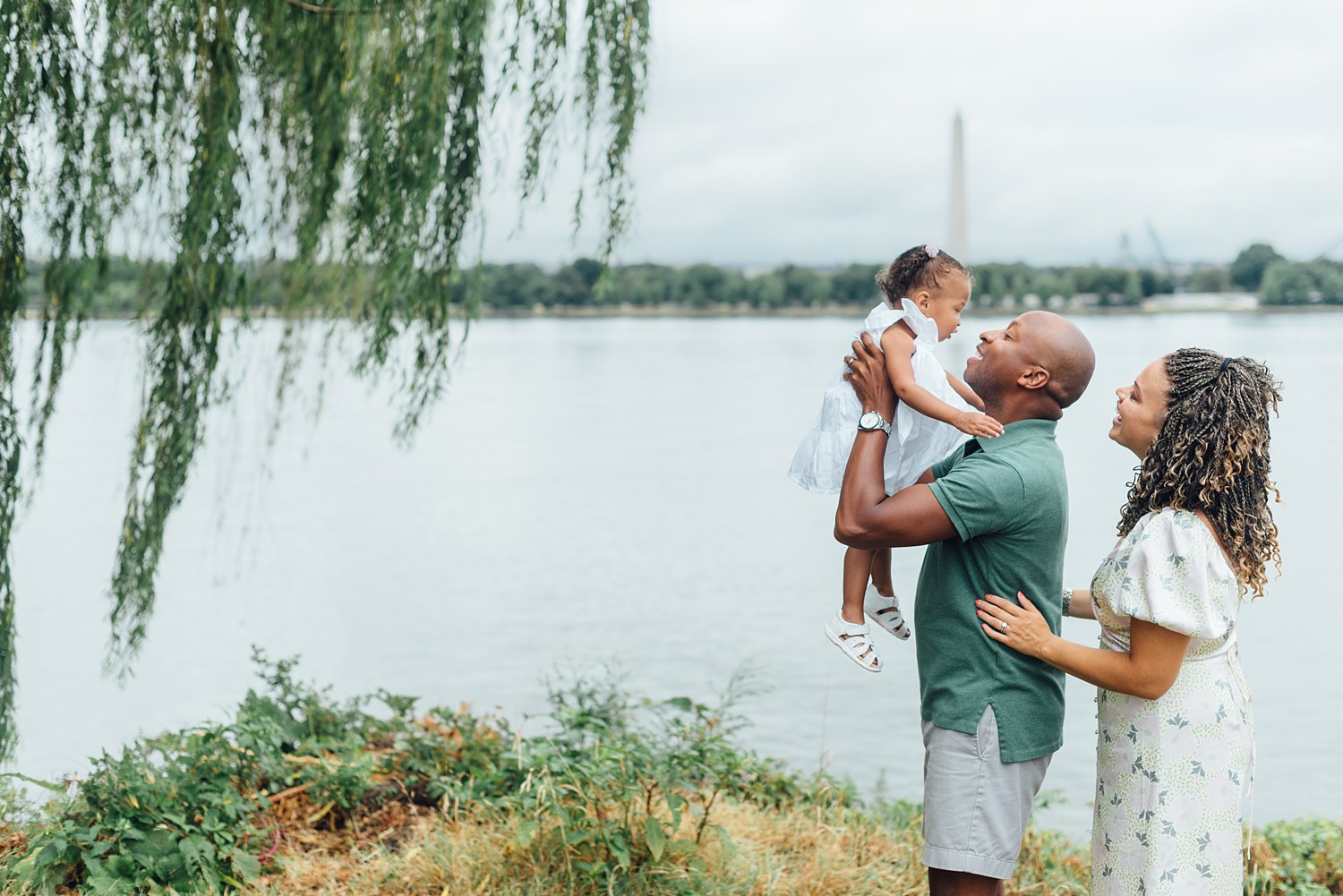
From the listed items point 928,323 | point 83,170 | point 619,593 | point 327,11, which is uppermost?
point 327,11

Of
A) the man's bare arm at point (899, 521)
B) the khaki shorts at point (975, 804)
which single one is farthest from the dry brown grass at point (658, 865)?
the man's bare arm at point (899, 521)

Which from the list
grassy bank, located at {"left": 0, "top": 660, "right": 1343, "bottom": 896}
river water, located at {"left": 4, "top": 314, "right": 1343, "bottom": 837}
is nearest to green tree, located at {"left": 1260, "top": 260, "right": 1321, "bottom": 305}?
river water, located at {"left": 4, "top": 314, "right": 1343, "bottom": 837}

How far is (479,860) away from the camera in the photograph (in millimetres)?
3451

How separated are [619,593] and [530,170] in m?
8.83

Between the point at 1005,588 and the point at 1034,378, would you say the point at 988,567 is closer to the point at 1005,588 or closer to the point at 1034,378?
the point at 1005,588

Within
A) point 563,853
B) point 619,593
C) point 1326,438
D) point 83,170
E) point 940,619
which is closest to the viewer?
point 940,619

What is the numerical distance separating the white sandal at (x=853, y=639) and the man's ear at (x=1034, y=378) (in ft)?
1.94

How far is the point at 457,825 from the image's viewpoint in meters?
3.82

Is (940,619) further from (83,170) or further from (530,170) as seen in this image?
(83,170)

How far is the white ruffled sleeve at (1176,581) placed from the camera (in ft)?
7.17

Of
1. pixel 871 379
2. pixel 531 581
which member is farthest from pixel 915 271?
pixel 531 581

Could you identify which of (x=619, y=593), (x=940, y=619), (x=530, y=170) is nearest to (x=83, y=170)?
(x=530, y=170)

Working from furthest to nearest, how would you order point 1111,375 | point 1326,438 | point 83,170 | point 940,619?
point 1111,375 < point 1326,438 < point 83,170 < point 940,619

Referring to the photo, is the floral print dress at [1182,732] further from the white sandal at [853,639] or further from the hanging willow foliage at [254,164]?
the hanging willow foliage at [254,164]
